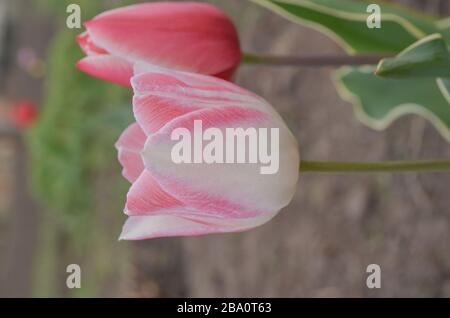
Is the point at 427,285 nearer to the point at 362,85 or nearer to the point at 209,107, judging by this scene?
the point at 362,85

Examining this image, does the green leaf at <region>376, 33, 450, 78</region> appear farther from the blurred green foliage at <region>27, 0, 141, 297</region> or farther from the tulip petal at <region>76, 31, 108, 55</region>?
the blurred green foliage at <region>27, 0, 141, 297</region>

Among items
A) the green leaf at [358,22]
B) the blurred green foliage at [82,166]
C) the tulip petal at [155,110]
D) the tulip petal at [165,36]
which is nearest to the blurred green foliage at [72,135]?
the blurred green foliage at [82,166]

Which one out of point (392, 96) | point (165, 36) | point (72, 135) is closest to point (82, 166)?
point (72, 135)

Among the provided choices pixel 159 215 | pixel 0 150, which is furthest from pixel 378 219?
pixel 0 150

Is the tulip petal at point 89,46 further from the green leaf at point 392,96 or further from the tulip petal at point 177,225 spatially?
the green leaf at point 392,96

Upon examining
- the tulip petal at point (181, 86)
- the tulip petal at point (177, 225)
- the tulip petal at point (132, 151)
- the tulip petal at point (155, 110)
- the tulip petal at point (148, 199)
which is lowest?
the tulip petal at point (177, 225)

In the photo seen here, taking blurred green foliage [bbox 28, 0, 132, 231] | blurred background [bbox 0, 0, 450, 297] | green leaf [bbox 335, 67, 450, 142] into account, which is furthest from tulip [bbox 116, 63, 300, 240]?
blurred green foliage [bbox 28, 0, 132, 231]
